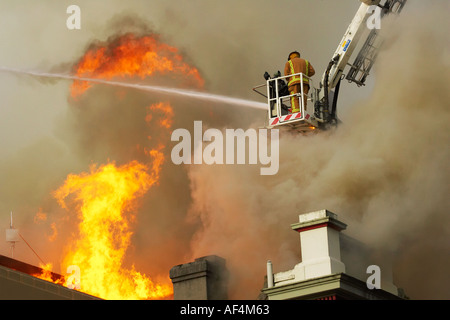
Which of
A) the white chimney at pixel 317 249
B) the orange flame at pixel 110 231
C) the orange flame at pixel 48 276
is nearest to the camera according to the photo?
the white chimney at pixel 317 249

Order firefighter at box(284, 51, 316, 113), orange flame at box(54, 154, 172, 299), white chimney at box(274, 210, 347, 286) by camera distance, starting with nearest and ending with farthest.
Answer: white chimney at box(274, 210, 347, 286), firefighter at box(284, 51, 316, 113), orange flame at box(54, 154, 172, 299)

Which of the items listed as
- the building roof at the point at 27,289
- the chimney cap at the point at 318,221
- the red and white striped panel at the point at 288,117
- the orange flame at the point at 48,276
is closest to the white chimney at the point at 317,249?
the chimney cap at the point at 318,221

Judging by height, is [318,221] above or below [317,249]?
above

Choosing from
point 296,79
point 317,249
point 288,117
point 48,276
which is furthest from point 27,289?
point 296,79

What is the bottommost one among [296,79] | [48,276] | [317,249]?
[317,249]

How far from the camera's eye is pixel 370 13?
2277 centimetres

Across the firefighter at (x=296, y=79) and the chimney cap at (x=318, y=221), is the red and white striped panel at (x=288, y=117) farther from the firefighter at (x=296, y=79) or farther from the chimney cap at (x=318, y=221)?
the chimney cap at (x=318, y=221)

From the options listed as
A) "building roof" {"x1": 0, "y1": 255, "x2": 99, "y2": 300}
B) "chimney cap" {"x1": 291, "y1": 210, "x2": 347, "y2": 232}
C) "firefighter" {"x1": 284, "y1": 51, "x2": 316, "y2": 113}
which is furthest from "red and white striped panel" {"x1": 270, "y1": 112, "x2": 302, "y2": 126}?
"building roof" {"x1": 0, "y1": 255, "x2": 99, "y2": 300}

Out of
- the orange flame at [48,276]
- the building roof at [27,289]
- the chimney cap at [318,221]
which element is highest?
the orange flame at [48,276]

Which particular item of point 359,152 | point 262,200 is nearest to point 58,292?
point 262,200

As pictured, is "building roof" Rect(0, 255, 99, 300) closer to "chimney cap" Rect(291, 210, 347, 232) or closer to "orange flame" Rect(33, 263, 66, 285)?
"orange flame" Rect(33, 263, 66, 285)

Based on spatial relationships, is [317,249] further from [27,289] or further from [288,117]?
[27,289]

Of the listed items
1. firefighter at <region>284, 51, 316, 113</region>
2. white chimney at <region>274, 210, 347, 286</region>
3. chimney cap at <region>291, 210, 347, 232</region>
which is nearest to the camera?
white chimney at <region>274, 210, 347, 286</region>

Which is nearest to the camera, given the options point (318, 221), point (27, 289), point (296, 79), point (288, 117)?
point (318, 221)
